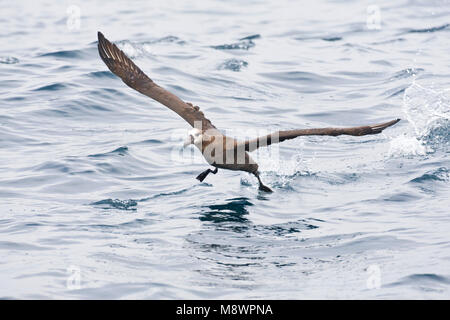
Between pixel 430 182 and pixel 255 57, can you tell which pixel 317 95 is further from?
pixel 430 182

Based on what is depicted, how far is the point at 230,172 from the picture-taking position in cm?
1378

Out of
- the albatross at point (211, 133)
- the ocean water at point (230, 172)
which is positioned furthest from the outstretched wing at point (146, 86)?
the ocean water at point (230, 172)

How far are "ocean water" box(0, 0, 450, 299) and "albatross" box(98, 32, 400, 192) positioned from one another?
578mm

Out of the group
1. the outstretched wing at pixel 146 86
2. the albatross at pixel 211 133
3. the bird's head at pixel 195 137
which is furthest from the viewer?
the outstretched wing at pixel 146 86

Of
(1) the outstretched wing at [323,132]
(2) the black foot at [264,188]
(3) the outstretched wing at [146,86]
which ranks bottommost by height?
(2) the black foot at [264,188]

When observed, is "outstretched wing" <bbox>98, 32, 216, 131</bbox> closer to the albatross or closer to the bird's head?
the albatross

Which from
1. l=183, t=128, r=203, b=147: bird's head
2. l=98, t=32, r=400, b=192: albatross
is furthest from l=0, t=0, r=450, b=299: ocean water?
l=183, t=128, r=203, b=147: bird's head

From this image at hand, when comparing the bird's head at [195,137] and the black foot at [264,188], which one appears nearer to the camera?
the bird's head at [195,137]

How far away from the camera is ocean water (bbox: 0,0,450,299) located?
30.8 feet

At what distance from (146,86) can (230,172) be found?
6.76ft

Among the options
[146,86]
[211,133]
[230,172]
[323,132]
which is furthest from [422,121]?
[323,132]

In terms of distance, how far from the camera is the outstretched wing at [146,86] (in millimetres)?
12523

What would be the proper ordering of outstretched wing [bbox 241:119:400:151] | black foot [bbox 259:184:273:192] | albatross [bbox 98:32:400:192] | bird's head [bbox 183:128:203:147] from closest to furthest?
outstretched wing [bbox 241:119:400:151], albatross [bbox 98:32:400:192], bird's head [bbox 183:128:203:147], black foot [bbox 259:184:273:192]

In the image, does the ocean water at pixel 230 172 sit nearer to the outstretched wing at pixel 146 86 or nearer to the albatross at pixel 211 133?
the albatross at pixel 211 133
